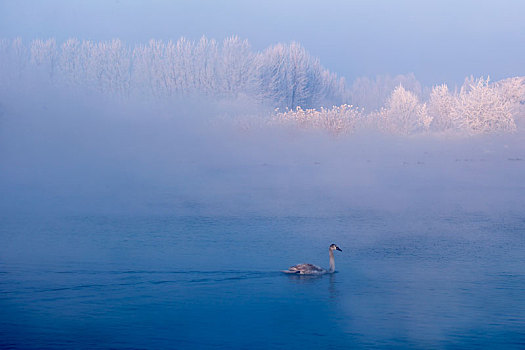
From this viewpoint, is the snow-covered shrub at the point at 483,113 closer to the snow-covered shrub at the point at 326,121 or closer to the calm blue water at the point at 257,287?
the snow-covered shrub at the point at 326,121

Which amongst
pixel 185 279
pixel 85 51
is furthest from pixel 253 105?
pixel 185 279

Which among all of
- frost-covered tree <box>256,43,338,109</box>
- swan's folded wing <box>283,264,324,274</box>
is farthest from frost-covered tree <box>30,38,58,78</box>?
swan's folded wing <box>283,264,324,274</box>

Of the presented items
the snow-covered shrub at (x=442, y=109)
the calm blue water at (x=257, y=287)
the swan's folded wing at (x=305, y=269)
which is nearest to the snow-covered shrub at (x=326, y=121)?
the snow-covered shrub at (x=442, y=109)

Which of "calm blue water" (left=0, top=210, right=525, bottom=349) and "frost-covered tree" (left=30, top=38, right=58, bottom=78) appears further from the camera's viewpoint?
"frost-covered tree" (left=30, top=38, right=58, bottom=78)

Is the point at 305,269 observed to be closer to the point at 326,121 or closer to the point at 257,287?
the point at 257,287

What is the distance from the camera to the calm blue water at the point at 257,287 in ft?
35.1

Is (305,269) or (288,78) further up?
(288,78)

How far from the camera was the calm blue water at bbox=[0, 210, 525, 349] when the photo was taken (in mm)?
10703

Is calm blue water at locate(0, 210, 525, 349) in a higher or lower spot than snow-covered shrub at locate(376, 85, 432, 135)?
lower

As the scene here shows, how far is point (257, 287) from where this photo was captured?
1310 cm

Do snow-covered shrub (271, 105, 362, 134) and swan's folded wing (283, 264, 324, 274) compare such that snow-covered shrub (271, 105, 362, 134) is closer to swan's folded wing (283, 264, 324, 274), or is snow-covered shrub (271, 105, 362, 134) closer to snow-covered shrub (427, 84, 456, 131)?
snow-covered shrub (427, 84, 456, 131)

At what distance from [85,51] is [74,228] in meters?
31.7

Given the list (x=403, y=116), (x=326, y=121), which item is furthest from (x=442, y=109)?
(x=326, y=121)

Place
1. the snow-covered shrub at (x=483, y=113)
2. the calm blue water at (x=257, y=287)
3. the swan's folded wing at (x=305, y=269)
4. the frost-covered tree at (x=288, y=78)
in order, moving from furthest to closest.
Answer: the frost-covered tree at (x=288, y=78), the snow-covered shrub at (x=483, y=113), the swan's folded wing at (x=305, y=269), the calm blue water at (x=257, y=287)
